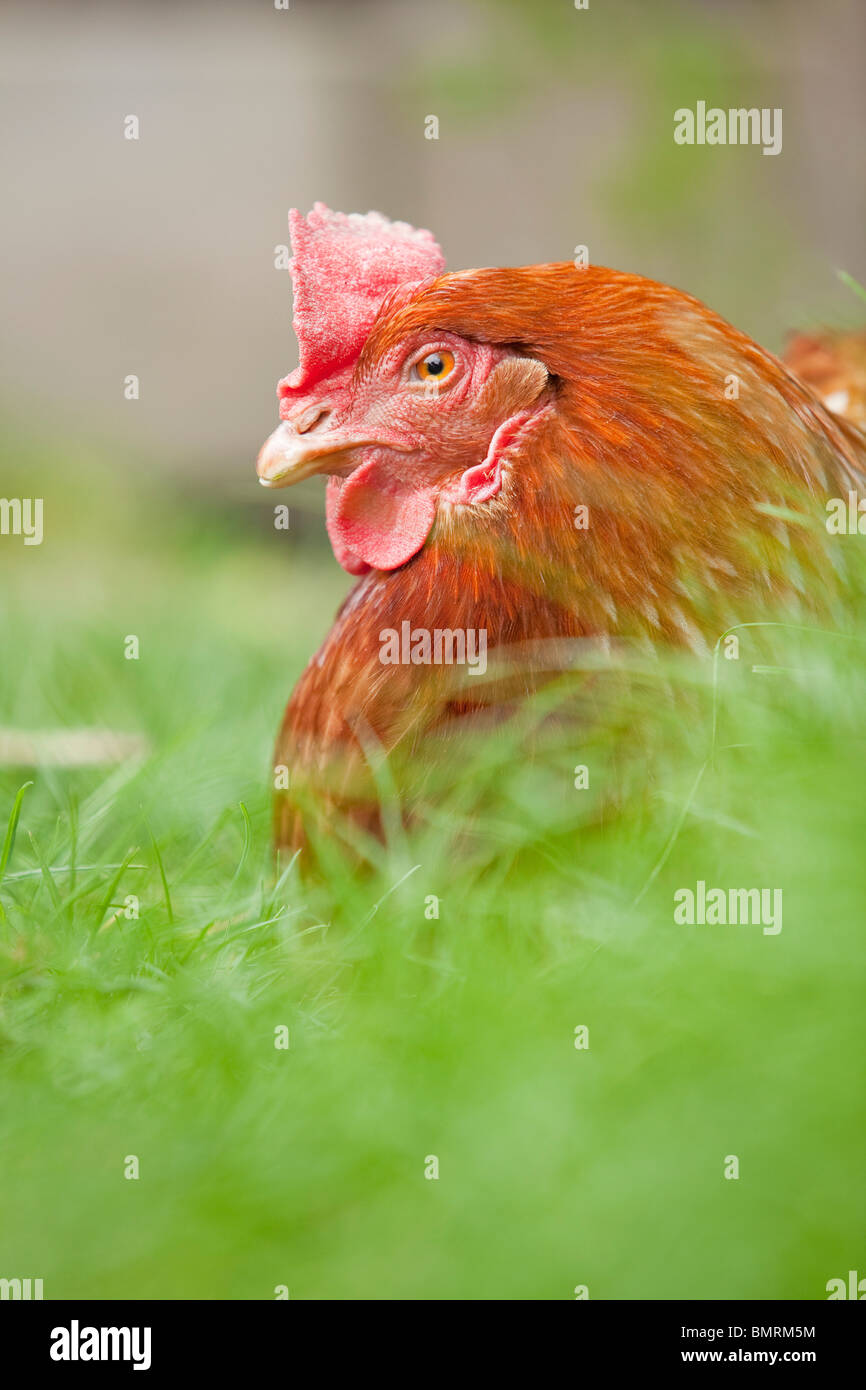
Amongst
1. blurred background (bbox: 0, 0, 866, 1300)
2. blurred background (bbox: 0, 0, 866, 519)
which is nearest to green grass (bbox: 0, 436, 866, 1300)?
blurred background (bbox: 0, 0, 866, 1300)

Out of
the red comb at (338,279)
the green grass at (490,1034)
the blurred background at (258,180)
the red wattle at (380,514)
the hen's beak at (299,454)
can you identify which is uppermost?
the blurred background at (258,180)

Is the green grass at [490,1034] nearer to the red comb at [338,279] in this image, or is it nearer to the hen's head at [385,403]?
the hen's head at [385,403]

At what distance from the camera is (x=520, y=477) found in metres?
1.64

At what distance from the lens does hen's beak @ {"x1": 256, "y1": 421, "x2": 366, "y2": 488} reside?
1736mm

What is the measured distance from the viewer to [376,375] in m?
1.74

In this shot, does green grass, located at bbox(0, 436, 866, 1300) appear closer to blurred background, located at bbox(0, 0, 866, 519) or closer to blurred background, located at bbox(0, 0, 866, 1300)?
blurred background, located at bbox(0, 0, 866, 1300)

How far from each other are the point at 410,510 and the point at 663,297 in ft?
1.52

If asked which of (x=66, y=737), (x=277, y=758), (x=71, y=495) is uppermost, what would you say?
(x=71, y=495)

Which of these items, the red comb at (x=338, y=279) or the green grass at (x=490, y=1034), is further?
the red comb at (x=338, y=279)

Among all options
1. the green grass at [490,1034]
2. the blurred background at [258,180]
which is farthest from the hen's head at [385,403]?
the blurred background at [258,180]

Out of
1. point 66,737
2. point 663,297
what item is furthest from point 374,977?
point 66,737

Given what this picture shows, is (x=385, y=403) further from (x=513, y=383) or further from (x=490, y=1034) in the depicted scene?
(x=490, y=1034)

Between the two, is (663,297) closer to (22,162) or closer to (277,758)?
(277,758)

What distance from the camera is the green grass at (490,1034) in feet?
3.52
